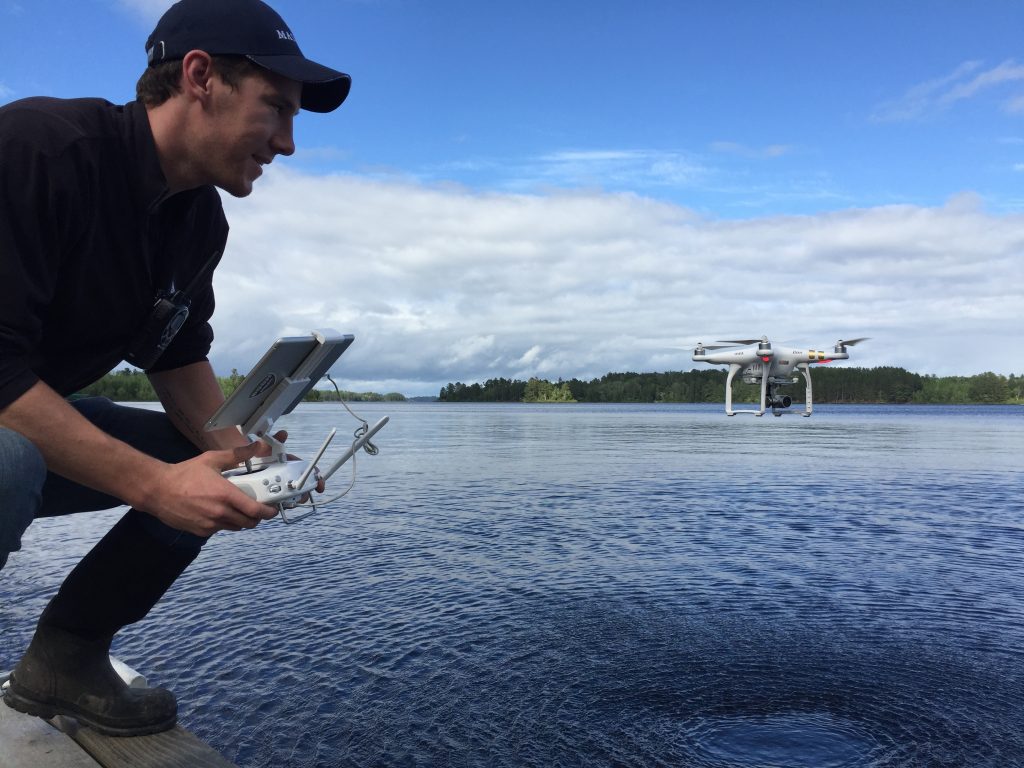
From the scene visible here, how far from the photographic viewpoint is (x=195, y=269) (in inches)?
120

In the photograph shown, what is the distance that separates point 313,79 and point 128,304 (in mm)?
1023

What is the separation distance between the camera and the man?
2051mm

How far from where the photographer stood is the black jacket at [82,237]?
203cm

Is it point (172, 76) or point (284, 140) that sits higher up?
point (172, 76)

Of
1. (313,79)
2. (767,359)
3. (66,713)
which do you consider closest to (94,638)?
(66,713)

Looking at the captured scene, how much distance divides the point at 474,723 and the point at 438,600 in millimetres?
2943

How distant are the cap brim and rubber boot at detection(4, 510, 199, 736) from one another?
5.71 feet

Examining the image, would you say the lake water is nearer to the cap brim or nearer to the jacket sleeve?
the jacket sleeve

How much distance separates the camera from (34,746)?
9.34 ft

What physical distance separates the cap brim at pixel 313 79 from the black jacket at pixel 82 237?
51cm

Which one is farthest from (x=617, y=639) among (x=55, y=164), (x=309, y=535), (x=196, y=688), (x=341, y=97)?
(x=309, y=535)

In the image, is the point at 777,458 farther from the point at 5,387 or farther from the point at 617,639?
the point at 5,387

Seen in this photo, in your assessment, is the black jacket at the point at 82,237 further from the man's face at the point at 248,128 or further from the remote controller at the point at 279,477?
the remote controller at the point at 279,477

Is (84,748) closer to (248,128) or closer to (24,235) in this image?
(24,235)
